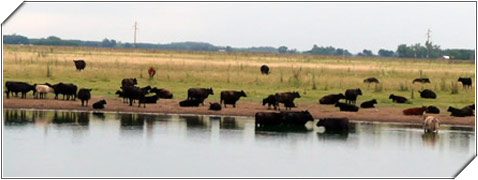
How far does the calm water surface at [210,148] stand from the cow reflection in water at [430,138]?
0.07 ft

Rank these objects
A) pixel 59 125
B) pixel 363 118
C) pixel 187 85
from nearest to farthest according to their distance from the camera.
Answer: pixel 59 125
pixel 363 118
pixel 187 85

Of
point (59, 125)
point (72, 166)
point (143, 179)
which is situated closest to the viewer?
point (143, 179)

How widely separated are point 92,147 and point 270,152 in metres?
3.30

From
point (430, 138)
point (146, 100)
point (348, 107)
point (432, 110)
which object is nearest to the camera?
point (430, 138)

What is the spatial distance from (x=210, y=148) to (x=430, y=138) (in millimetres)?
5590

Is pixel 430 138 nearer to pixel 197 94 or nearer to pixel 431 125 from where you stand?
pixel 431 125

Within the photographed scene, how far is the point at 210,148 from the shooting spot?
17281 mm

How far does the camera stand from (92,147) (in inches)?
671

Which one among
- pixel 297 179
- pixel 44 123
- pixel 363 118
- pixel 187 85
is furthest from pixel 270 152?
pixel 187 85

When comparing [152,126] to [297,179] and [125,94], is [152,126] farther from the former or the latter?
[297,179]

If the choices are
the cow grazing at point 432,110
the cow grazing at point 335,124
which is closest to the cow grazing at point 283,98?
the cow grazing at point 432,110

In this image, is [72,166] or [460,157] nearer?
[72,166]

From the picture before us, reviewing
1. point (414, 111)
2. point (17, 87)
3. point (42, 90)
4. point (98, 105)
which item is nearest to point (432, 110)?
point (414, 111)

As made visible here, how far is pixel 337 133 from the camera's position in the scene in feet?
68.5
